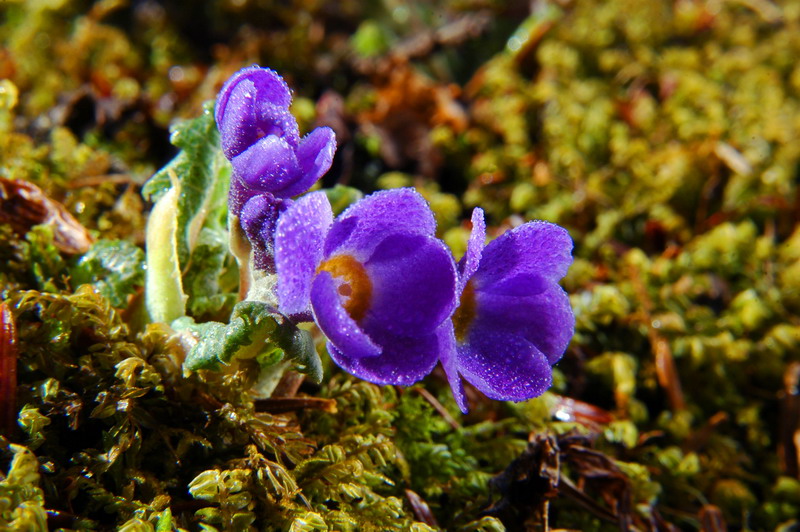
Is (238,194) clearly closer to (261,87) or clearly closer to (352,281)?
(261,87)

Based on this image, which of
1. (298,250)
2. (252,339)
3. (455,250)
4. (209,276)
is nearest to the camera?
(298,250)

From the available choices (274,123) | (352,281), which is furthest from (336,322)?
(274,123)

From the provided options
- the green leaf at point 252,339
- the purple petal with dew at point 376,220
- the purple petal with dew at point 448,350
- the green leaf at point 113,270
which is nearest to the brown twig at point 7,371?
the green leaf at point 113,270

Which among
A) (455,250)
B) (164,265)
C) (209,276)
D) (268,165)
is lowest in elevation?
(455,250)

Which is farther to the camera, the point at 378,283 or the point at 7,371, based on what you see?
the point at 7,371

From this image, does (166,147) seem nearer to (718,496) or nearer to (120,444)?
(120,444)

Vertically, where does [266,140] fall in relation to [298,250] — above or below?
above

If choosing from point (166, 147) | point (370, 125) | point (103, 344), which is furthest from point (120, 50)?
point (103, 344)
